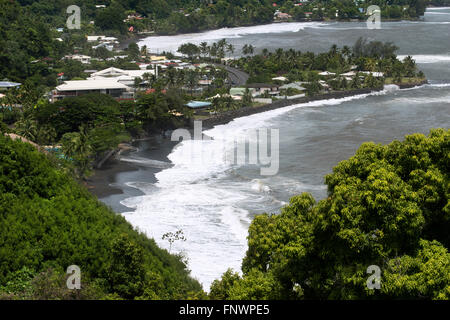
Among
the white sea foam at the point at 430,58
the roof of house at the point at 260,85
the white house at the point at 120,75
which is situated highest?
the white sea foam at the point at 430,58

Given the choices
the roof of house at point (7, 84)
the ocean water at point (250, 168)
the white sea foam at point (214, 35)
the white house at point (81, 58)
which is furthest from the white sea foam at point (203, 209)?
the white sea foam at point (214, 35)

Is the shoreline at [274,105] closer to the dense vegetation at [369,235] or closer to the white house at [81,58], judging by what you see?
the white house at [81,58]

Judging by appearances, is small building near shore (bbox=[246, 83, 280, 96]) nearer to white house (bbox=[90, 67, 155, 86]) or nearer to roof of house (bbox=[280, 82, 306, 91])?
roof of house (bbox=[280, 82, 306, 91])

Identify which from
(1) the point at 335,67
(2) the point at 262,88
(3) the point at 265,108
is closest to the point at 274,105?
(3) the point at 265,108

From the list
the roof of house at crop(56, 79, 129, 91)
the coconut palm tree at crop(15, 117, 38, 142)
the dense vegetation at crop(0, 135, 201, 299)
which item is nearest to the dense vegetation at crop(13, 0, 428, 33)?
the roof of house at crop(56, 79, 129, 91)
